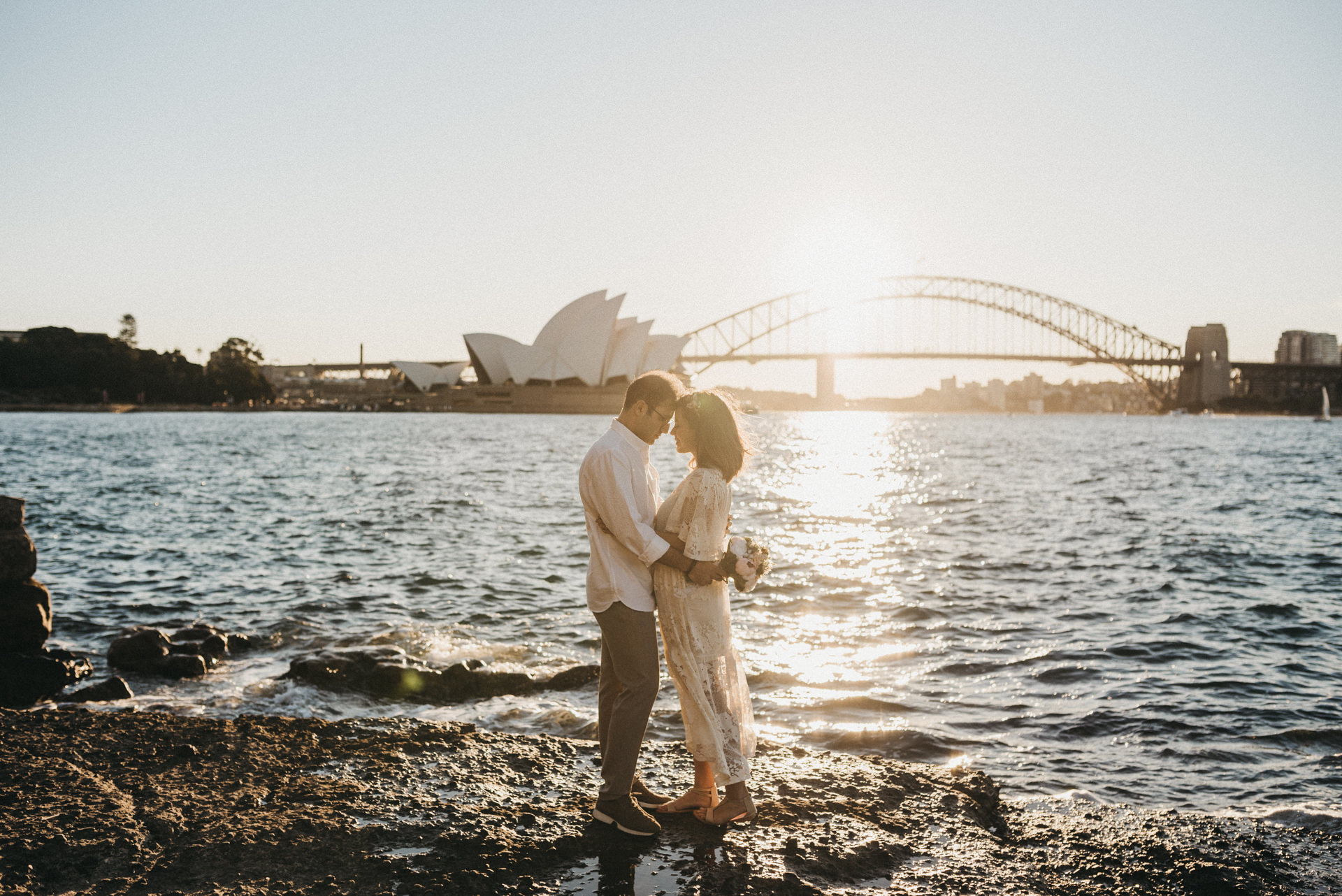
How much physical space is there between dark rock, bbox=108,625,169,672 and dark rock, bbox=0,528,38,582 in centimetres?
A: 71

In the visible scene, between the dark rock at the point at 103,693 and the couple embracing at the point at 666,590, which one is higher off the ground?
the couple embracing at the point at 666,590

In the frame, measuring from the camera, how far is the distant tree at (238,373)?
85562 mm

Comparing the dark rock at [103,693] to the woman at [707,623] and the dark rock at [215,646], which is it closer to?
the dark rock at [215,646]

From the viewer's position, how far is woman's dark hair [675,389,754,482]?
2.71 m

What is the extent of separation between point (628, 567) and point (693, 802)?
859 millimetres

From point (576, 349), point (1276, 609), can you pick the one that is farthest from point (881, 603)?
point (576, 349)

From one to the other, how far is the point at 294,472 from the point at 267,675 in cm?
1840

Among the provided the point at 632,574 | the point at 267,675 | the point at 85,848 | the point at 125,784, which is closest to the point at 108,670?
the point at 267,675

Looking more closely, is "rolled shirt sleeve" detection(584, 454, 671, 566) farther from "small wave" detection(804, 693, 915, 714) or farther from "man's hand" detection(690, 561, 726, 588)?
"small wave" detection(804, 693, 915, 714)

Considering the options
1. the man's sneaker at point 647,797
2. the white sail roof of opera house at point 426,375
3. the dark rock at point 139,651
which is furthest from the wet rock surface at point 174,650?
the white sail roof of opera house at point 426,375

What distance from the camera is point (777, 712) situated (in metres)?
4.75

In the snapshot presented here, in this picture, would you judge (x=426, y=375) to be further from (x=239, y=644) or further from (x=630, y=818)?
(x=630, y=818)

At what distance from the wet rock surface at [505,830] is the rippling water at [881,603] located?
0.70 m

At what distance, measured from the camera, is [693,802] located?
293 centimetres
